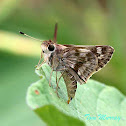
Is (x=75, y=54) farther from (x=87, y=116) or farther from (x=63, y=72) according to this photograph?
(x=87, y=116)

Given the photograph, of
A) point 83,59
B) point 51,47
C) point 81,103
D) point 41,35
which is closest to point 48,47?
point 51,47

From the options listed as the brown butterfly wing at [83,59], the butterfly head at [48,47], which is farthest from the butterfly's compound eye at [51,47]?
the brown butterfly wing at [83,59]

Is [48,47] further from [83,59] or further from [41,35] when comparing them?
[41,35]

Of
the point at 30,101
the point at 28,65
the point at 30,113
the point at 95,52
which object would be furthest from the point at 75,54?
the point at 28,65

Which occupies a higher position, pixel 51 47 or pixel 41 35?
pixel 51 47

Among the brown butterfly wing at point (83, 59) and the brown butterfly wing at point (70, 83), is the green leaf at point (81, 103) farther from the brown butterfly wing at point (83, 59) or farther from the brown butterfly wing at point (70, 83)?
the brown butterfly wing at point (83, 59)

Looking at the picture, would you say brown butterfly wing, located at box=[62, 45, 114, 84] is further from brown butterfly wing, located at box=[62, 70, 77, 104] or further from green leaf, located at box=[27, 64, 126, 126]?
green leaf, located at box=[27, 64, 126, 126]
